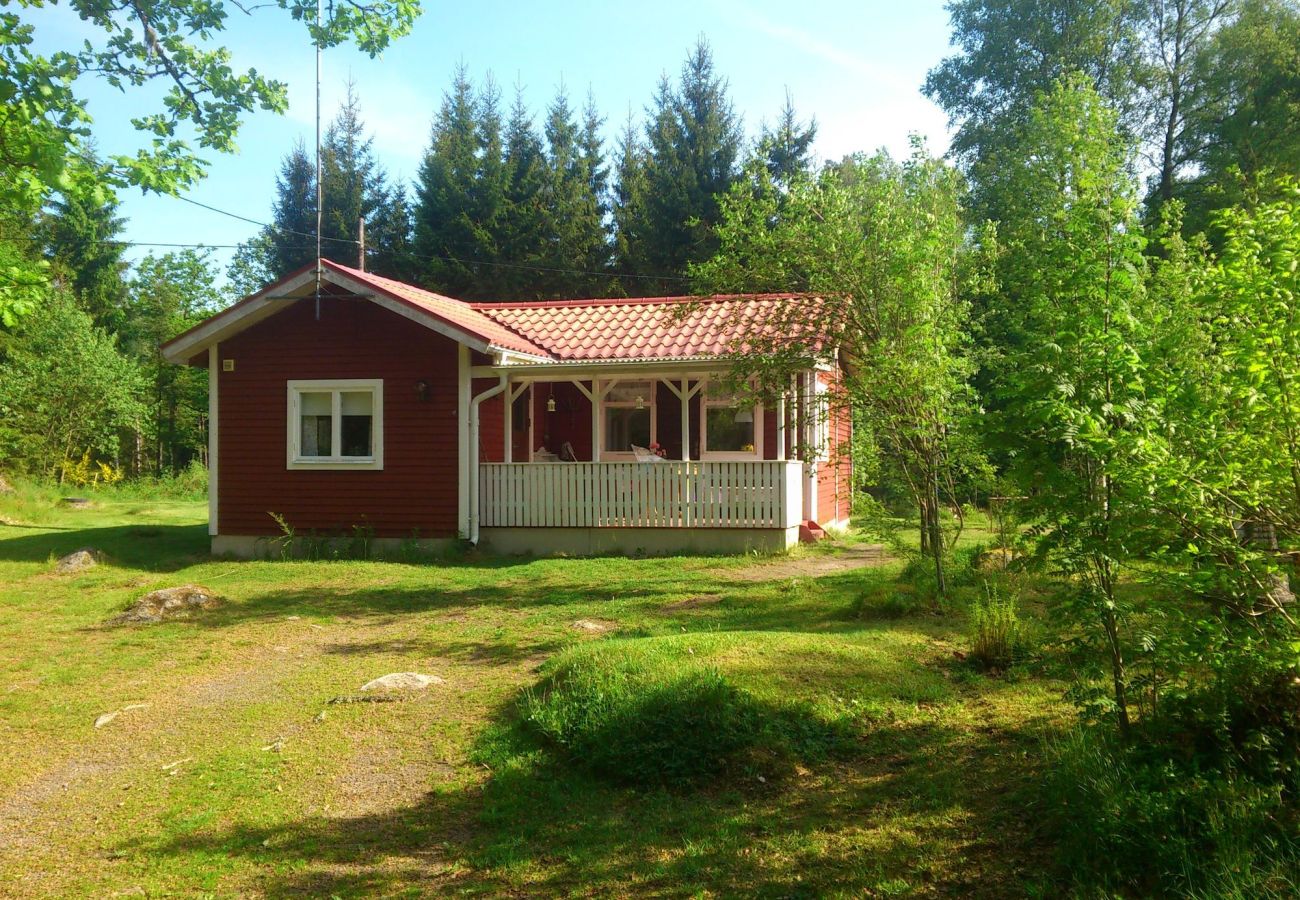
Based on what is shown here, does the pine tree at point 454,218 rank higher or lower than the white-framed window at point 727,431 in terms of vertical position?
higher

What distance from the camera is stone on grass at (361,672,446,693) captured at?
7082mm

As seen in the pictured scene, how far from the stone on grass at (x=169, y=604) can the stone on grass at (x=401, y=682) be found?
4.23m

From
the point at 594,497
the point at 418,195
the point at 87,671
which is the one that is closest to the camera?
the point at 87,671

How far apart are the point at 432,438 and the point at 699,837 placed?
11.3 meters

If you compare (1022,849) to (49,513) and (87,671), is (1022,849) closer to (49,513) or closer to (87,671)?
(87,671)

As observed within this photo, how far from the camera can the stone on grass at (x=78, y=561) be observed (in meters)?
13.9

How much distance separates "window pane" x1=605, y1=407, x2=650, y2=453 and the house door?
1.45 meters

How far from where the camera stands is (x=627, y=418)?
1802 centimetres

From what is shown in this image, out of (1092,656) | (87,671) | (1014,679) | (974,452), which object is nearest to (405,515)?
(87,671)

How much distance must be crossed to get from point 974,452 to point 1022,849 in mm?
4734

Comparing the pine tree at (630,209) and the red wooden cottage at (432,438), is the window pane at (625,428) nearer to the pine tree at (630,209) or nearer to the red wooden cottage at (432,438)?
the red wooden cottage at (432,438)

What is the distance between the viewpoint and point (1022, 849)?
413 centimetres

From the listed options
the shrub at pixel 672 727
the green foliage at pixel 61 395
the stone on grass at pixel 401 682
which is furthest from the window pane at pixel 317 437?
the green foliage at pixel 61 395

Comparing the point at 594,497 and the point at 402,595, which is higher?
the point at 594,497
